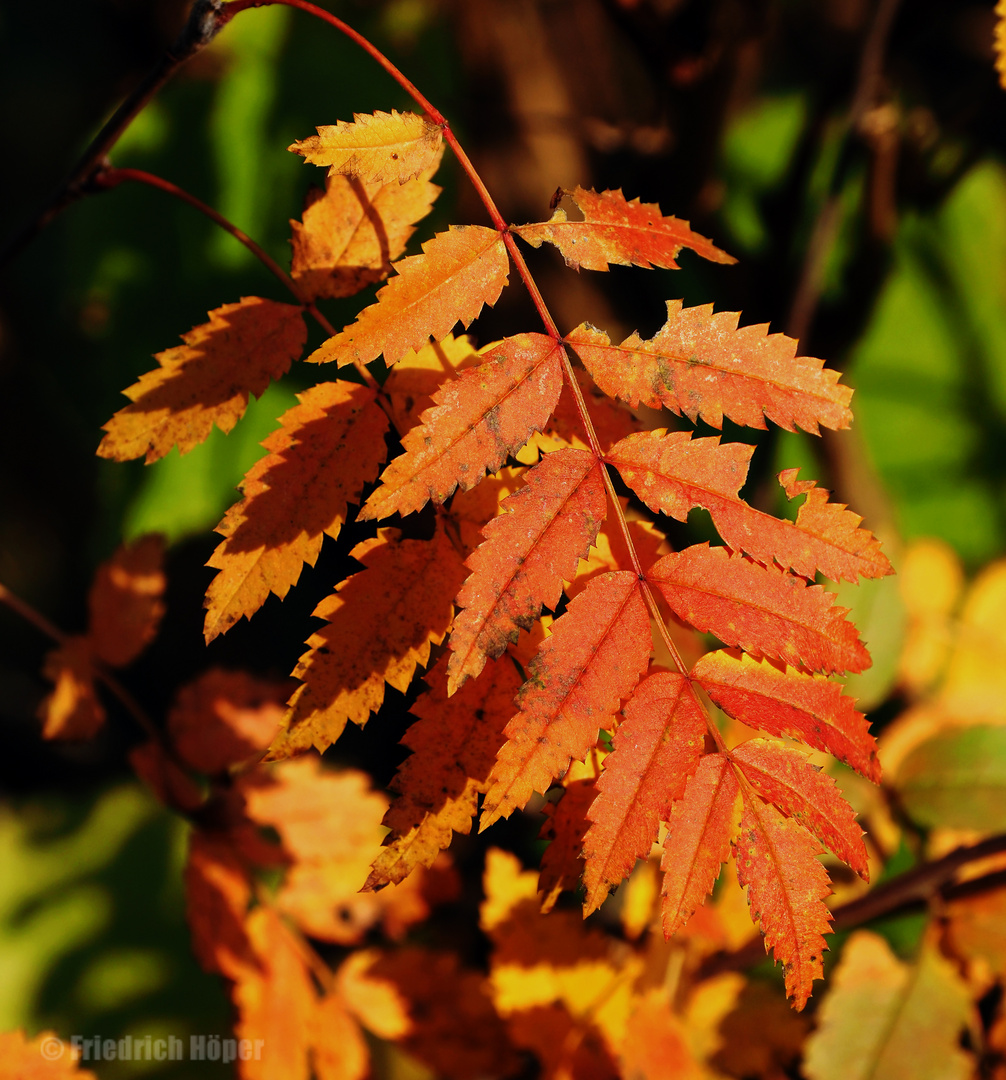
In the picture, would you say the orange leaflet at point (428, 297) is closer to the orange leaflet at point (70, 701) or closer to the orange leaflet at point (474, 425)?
the orange leaflet at point (474, 425)

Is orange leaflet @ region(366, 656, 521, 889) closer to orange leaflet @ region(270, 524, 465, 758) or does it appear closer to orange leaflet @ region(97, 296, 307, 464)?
orange leaflet @ region(270, 524, 465, 758)

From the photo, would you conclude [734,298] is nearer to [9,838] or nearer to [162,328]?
[162,328]

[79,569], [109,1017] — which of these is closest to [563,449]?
[109,1017]

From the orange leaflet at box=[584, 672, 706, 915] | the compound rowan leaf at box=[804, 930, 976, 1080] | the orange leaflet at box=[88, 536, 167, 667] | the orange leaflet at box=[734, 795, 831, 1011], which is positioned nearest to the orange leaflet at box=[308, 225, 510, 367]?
the orange leaflet at box=[584, 672, 706, 915]

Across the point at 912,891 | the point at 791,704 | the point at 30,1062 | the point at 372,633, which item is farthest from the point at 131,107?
the point at 912,891

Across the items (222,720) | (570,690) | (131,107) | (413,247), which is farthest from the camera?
(413,247)

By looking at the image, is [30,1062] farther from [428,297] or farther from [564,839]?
[428,297]
